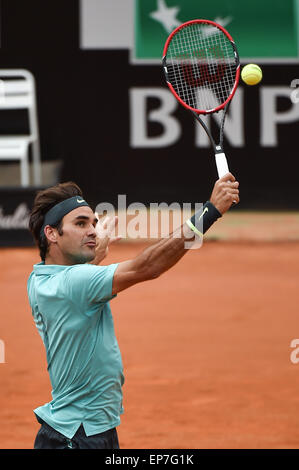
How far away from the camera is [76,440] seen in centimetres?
314

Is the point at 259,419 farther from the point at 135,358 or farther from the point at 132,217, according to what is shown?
the point at 132,217

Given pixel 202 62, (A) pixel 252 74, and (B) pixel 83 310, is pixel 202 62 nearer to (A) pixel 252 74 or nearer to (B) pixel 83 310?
(A) pixel 252 74

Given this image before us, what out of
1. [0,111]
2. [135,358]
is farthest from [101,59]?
[135,358]

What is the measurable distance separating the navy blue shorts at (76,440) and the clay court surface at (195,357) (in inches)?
75.1

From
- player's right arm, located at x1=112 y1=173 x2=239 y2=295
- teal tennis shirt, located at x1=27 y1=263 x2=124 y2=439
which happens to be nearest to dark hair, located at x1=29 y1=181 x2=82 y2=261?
teal tennis shirt, located at x1=27 y1=263 x2=124 y2=439

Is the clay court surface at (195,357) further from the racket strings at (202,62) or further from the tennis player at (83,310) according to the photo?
the racket strings at (202,62)

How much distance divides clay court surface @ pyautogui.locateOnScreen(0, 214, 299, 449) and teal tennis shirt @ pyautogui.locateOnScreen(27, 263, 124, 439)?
196cm

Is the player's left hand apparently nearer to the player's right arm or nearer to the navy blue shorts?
the player's right arm

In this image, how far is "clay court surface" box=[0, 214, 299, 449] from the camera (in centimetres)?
533

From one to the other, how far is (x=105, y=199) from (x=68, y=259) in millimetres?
9612

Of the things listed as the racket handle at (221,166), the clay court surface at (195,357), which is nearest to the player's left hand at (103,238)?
the racket handle at (221,166)

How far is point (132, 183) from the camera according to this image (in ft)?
42.4

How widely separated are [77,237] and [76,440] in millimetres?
771

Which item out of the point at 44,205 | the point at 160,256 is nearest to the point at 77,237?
the point at 44,205
